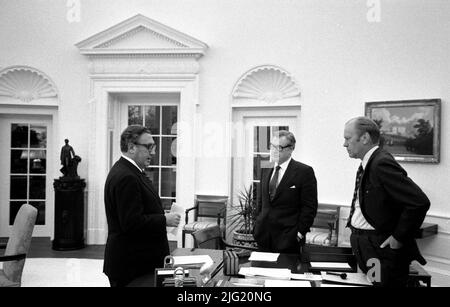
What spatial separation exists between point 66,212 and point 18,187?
3.61ft

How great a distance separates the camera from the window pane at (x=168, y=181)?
610cm

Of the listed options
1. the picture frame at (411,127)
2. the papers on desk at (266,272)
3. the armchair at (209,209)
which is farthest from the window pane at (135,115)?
the papers on desk at (266,272)

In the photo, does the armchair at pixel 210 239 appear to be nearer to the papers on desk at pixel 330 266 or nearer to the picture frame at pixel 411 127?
the papers on desk at pixel 330 266

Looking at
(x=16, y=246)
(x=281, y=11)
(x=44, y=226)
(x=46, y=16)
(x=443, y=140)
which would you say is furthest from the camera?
(x=44, y=226)

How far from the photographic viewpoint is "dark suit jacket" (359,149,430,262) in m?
1.99

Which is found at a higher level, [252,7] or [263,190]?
[252,7]

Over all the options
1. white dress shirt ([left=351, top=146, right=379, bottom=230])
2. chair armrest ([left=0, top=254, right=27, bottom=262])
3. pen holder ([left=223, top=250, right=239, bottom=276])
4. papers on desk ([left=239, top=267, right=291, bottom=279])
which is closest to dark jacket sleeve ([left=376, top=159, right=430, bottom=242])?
white dress shirt ([left=351, top=146, right=379, bottom=230])

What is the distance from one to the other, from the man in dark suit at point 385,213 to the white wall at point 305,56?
103 inches

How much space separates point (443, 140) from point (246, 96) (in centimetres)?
234

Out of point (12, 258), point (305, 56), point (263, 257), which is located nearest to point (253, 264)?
point (263, 257)

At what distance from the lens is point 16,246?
304 cm

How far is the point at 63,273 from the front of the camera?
444cm
